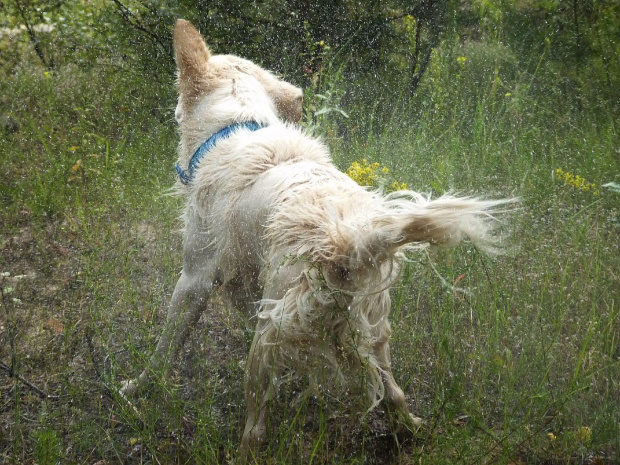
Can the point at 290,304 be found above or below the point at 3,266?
above

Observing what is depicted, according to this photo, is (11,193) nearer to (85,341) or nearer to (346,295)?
(85,341)

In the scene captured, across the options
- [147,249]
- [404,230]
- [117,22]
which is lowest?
[147,249]

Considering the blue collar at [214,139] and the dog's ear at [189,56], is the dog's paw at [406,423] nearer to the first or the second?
the blue collar at [214,139]

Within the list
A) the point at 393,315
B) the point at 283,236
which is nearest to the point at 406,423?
the point at 393,315

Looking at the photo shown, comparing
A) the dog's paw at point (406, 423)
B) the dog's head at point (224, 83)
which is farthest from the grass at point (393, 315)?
the dog's head at point (224, 83)

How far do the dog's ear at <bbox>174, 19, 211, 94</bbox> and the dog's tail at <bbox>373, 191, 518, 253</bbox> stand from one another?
1644 mm

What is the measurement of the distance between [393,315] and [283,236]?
38.0 inches

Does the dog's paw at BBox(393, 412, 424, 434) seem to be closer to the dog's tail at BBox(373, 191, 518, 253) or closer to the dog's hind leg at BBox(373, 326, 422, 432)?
the dog's hind leg at BBox(373, 326, 422, 432)

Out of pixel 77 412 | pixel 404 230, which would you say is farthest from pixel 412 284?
pixel 77 412

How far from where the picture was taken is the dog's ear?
3.28 metres

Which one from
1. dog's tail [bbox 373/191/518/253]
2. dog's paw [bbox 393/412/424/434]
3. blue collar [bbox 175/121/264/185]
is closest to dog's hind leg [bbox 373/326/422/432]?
dog's paw [bbox 393/412/424/434]

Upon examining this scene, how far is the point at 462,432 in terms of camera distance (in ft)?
7.86

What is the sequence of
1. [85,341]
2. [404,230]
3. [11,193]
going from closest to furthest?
[404,230]
[85,341]
[11,193]

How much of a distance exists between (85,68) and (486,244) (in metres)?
4.96
